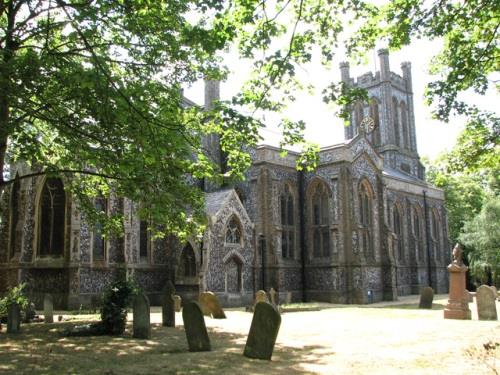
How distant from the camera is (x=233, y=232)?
25984 mm

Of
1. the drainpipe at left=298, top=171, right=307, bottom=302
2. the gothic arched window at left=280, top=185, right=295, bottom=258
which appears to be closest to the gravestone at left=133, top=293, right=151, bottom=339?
the gothic arched window at left=280, top=185, right=295, bottom=258

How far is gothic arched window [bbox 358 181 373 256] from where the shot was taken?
30.0 metres

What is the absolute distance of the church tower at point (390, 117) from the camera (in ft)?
153

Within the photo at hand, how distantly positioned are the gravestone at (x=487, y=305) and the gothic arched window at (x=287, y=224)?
1322cm

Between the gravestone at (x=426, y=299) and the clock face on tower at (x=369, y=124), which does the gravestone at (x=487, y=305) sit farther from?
the clock face on tower at (x=369, y=124)

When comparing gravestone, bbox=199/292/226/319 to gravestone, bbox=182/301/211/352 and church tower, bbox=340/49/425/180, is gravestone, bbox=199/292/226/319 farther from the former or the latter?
church tower, bbox=340/49/425/180

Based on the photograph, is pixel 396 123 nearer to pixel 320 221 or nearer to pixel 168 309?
pixel 320 221

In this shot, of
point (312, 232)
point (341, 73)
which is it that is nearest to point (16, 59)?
point (312, 232)

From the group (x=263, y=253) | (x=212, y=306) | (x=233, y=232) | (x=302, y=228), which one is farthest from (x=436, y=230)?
(x=212, y=306)

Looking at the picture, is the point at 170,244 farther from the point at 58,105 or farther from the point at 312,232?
the point at 58,105

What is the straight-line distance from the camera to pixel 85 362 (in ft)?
29.8

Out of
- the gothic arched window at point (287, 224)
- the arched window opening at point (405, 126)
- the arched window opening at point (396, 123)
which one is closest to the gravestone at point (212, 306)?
the gothic arched window at point (287, 224)

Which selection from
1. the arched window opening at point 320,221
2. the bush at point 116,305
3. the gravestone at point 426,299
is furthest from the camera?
the arched window opening at point 320,221

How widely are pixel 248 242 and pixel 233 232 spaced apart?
1.17 metres
